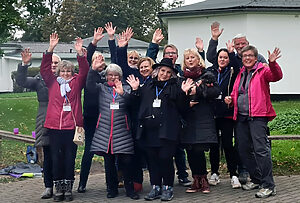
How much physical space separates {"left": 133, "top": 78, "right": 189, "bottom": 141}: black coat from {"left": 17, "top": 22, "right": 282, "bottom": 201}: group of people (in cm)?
1

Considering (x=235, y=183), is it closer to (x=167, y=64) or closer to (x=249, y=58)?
(x=249, y=58)

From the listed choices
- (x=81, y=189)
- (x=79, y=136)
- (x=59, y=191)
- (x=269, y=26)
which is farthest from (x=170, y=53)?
(x=269, y=26)

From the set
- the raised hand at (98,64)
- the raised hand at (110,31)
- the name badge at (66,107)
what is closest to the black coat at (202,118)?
the raised hand at (98,64)

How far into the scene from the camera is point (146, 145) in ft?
25.4

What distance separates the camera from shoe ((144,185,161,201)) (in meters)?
7.72

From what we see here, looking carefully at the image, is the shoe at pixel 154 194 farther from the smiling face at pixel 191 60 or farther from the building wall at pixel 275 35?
the building wall at pixel 275 35

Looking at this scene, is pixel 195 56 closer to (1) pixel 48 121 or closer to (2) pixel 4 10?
(1) pixel 48 121

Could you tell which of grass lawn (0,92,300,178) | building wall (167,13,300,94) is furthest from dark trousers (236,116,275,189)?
building wall (167,13,300,94)

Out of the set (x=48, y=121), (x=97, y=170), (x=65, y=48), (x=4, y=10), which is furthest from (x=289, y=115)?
(x=65, y=48)

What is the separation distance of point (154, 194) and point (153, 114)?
1.14 meters

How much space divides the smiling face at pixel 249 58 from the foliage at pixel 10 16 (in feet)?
50.8

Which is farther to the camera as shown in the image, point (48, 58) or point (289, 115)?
point (289, 115)

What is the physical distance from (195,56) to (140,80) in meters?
0.98

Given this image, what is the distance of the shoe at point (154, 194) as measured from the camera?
772 cm
